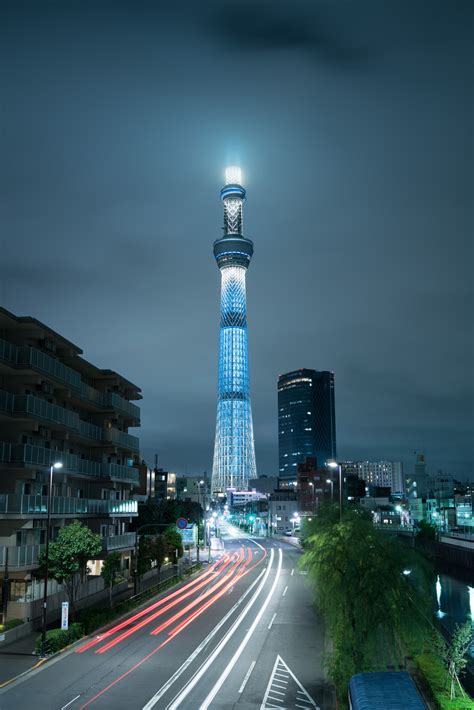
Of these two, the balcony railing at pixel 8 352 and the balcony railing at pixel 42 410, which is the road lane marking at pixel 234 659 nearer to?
the balcony railing at pixel 42 410

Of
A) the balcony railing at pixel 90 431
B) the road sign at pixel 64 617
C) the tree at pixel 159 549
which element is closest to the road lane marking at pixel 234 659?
the road sign at pixel 64 617

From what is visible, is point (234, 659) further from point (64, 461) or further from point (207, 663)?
point (64, 461)

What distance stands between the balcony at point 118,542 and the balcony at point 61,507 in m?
1.96

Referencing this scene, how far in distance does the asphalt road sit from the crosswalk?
4 cm

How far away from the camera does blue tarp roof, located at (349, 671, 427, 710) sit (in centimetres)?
1933

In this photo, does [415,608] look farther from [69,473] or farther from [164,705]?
[69,473]

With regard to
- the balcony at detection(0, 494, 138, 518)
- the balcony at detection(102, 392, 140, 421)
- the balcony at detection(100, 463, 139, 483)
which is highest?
the balcony at detection(102, 392, 140, 421)

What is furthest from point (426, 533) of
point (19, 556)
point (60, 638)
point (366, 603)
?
point (366, 603)

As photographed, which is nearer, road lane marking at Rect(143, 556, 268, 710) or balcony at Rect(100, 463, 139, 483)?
road lane marking at Rect(143, 556, 268, 710)

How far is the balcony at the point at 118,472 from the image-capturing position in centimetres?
5403

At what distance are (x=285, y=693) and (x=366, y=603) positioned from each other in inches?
199

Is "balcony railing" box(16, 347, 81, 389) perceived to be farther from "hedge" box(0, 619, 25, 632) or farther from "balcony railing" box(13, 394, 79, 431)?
"hedge" box(0, 619, 25, 632)

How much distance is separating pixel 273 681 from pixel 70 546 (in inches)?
640

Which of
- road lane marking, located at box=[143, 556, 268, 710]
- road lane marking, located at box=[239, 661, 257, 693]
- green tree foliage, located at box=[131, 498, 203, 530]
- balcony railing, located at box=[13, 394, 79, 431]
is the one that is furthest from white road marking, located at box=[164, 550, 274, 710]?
green tree foliage, located at box=[131, 498, 203, 530]
